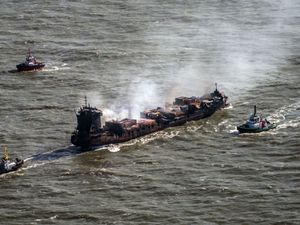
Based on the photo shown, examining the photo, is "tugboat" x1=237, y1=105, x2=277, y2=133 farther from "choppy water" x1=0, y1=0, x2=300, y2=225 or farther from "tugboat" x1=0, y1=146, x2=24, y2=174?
"tugboat" x1=0, y1=146, x2=24, y2=174

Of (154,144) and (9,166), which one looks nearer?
(9,166)

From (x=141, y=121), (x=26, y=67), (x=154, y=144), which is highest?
(x=26, y=67)

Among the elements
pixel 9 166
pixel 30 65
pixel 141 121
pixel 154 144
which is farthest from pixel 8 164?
pixel 30 65

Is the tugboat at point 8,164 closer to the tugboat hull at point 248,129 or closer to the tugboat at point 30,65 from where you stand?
the tugboat hull at point 248,129

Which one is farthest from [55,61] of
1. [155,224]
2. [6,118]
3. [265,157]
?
[155,224]

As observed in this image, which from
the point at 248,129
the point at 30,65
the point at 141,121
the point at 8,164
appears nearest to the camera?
the point at 8,164

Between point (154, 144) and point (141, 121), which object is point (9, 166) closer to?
point (154, 144)
